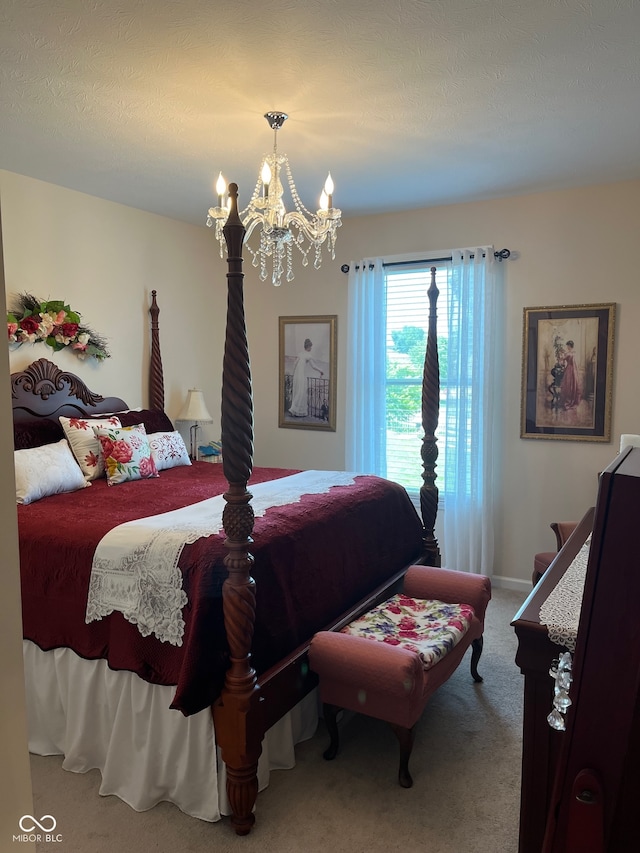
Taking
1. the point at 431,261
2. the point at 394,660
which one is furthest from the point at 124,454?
the point at 431,261

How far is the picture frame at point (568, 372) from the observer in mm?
3885

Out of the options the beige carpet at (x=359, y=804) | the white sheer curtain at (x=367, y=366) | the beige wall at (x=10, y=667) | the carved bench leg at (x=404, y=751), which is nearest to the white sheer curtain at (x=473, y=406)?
the white sheer curtain at (x=367, y=366)

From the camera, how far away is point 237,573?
6.50ft

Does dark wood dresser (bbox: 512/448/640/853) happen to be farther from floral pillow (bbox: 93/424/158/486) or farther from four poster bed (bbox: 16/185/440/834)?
floral pillow (bbox: 93/424/158/486)

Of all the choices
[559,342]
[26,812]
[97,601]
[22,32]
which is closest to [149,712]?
[97,601]

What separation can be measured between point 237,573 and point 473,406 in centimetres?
265

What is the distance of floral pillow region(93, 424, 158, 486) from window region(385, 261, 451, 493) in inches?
72.4

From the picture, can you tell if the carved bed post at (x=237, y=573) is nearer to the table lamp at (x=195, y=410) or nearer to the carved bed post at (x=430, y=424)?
the carved bed post at (x=430, y=424)

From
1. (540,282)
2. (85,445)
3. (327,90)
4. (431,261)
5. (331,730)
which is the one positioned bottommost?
(331,730)

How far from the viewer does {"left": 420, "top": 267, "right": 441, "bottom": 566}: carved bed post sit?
3375 mm

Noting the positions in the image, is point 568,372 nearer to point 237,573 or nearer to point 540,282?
point 540,282

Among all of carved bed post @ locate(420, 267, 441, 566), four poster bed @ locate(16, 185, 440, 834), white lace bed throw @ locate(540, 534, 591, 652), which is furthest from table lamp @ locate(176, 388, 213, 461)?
white lace bed throw @ locate(540, 534, 591, 652)

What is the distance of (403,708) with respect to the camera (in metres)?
2.14

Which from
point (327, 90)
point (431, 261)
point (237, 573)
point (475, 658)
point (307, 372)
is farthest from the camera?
point (307, 372)
